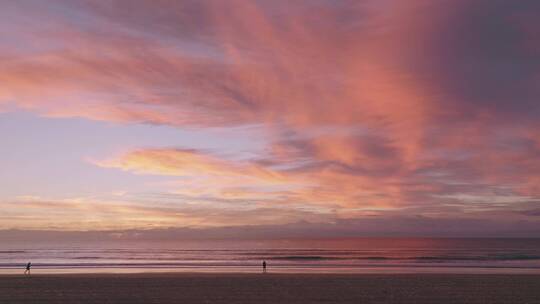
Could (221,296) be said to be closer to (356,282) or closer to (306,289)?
(306,289)

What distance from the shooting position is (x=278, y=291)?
2742 centimetres

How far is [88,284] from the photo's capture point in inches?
1235

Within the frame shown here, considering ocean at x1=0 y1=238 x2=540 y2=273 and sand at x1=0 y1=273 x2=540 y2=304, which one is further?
ocean at x1=0 y1=238 x2=540 y2=273

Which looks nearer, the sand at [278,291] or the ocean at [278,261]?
the sand at [278,291]

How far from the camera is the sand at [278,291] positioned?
2414 centimetres

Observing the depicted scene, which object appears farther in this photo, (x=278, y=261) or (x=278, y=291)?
(x=278, y=261)

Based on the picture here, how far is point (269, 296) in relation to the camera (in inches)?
992

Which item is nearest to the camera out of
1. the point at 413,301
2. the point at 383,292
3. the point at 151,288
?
the point at 413,301

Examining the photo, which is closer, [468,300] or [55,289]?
[468,300]

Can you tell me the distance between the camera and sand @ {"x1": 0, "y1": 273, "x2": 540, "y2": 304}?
24141mm

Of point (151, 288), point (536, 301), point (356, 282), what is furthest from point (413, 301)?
point (151, 288)

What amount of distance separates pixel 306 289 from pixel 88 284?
1366cm

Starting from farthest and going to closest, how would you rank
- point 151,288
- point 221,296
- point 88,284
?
1. point 88,284
2. point 151,288
3. point 221,296

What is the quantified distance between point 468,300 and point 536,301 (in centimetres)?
317
